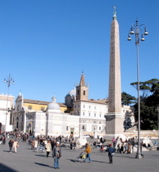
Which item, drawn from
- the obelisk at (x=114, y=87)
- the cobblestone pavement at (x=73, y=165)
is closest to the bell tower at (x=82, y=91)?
the obelisk at (x=114, y=87)

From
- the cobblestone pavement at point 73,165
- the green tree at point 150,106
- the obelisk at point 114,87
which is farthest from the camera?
the green tree at point 150,106

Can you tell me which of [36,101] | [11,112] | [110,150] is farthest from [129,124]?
[110,150]

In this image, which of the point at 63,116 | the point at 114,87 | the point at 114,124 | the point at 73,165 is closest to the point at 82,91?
the point at 63,116

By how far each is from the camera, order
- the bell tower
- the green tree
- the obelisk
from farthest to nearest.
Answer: the bell tower, the green tree, the obelisk

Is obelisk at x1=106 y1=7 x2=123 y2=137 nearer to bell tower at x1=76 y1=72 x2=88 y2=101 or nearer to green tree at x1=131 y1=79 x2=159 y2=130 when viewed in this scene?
green tree at x1=131 y1=79 x2=159 y2=130

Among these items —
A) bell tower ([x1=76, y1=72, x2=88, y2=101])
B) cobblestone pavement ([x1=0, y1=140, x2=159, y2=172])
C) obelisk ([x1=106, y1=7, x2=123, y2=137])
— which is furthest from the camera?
bell tower ([x1=76, y1=72, x2=88, y2=101])

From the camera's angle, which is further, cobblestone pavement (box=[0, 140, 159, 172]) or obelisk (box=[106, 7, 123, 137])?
obelisk (box=[106, 7, 123, 137])

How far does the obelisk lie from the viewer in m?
24.8

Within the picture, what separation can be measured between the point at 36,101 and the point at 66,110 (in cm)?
881

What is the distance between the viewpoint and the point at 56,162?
10.9 m

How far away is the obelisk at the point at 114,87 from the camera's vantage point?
24.8m

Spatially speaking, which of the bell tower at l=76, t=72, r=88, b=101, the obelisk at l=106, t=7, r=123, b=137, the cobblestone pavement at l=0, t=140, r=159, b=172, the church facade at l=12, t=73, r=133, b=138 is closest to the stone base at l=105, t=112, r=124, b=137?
the obelisk at l=106, t=7, r=123, b=137

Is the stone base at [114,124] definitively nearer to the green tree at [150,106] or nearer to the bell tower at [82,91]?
the green tree at [150,106]

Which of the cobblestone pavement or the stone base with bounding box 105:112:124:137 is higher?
the stone base with bounding box 105:112:124:137
